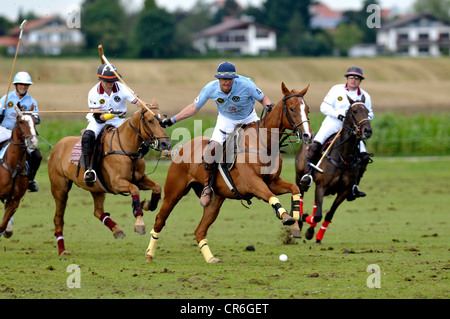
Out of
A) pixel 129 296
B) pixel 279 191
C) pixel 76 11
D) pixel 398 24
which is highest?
pixel 398 24

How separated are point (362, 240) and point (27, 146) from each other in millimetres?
6128

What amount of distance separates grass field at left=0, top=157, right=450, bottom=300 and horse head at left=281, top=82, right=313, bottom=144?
6.07 feet

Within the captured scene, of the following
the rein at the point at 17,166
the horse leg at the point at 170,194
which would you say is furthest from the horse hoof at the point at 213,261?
the rein at the point at 17,166

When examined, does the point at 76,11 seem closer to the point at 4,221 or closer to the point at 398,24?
the point at 4,221

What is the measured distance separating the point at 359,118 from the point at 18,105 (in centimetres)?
566

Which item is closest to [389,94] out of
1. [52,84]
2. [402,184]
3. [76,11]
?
[52,84]

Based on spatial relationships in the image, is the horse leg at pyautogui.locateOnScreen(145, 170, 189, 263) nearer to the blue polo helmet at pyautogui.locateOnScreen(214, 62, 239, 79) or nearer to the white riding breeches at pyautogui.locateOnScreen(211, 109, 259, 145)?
the white riding breeches at pyautogui.locateOnScreen(211, 109, 259, 145)

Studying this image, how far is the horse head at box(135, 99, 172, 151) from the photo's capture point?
11.1 meters

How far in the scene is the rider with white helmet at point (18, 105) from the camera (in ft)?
41.4

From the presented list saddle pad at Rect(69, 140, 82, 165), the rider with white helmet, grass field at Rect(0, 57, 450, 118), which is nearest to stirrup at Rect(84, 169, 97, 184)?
saddle pad at Rect(69, 140, 82, 165)

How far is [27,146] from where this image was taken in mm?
11922

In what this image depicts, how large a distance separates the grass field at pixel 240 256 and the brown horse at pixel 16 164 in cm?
90

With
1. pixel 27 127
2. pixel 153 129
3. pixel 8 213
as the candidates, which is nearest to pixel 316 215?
pixel 153 129
